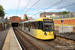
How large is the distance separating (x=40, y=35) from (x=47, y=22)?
1.86m

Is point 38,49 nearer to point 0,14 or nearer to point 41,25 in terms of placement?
point 41,25

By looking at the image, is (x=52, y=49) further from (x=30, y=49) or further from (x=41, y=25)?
(x=41, y=25)

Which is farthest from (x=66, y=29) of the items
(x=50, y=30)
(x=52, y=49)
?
(x=52, y=49)

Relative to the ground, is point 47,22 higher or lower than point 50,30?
higher

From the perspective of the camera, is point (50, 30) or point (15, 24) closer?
point (50, 30)

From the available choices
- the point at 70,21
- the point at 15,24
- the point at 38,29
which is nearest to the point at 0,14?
the point at 15,24

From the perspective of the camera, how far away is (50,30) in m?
12.4

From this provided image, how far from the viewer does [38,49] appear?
9039mm

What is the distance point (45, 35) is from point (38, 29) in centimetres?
131

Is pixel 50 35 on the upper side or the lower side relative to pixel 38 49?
upper

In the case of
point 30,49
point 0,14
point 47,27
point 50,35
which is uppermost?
point 0,14

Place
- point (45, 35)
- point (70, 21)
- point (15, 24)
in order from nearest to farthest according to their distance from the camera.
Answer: point (45, 35)
point (70, 21)
point (15, 24)

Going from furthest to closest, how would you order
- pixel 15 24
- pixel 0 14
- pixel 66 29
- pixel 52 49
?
pixel 15 24 < pixel 0 14 < pixel 66 29 < pixel 52 49

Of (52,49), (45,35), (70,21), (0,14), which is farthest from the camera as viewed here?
(0,14)
